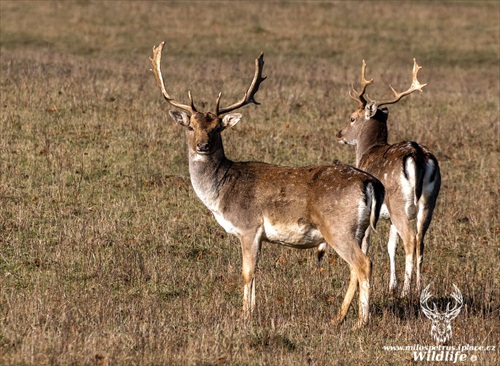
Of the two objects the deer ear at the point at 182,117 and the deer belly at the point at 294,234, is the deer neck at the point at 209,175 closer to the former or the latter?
the deer ear at the point at 182,117

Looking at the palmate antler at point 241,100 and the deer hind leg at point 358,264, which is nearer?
the deer hind leg at point 358,264

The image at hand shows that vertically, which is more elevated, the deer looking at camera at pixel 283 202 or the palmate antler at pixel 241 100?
the palmate antler at pixel 241 100

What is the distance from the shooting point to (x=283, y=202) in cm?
818

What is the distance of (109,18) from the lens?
30.7 meters

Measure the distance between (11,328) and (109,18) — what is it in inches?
974

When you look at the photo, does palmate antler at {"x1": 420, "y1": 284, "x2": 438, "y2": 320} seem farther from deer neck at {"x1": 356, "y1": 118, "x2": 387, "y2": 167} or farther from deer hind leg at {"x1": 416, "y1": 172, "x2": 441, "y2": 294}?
deer neck at {"x1": 356, "y1": 118, "x2": 387, "y2": 167}

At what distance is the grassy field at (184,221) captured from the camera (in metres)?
7.10

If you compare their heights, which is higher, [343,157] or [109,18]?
[109,18]

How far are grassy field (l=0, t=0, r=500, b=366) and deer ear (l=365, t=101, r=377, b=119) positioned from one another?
1.42m

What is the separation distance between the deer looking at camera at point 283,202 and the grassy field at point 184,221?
0.55m

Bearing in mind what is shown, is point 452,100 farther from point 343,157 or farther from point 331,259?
point 331,259

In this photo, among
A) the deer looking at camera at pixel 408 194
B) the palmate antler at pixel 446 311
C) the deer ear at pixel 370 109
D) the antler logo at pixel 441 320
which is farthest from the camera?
the deer ear at pixel 370 109

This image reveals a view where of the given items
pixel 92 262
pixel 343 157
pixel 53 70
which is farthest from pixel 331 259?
pixel 53 70

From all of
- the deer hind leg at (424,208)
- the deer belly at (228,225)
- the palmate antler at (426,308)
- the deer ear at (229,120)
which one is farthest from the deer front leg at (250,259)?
the deer hind leg at (424,208)
